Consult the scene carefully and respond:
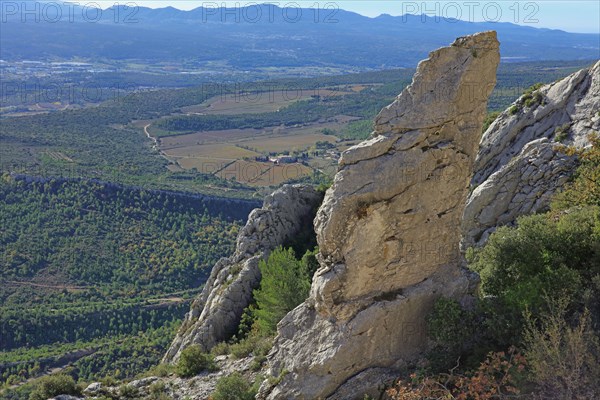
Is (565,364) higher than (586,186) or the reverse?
the reverse

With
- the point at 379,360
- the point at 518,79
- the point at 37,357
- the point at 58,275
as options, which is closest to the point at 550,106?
the point at 379,360

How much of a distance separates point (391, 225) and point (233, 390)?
663 centimetres

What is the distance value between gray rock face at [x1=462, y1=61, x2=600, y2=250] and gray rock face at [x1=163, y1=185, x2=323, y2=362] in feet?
29.8

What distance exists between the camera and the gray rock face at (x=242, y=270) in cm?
2661

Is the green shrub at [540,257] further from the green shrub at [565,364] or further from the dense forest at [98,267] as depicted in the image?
the dense forest at [98,267]

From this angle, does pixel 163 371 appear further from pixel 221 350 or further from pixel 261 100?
pixel 261 100

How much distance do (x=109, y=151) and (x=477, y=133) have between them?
115360mm

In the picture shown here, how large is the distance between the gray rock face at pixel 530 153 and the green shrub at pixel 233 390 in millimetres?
13070

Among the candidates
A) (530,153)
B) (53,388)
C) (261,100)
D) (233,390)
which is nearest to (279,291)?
(233,390)

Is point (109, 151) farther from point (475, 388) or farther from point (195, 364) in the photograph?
Answer: point (475, 388)

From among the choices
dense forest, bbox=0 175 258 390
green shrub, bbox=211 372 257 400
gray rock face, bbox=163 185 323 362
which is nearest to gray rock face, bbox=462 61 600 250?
gray rock face, bbox=163 185 323 362

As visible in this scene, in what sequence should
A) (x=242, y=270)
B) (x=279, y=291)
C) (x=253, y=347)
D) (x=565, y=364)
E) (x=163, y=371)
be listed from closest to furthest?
(x=565, y=364), (x=253, y=347), (x=163, y=371), (x=279, y=291), (x=242, y=270)

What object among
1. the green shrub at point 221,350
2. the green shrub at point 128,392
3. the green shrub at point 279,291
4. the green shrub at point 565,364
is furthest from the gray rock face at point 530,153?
the green shrub at point 128,392

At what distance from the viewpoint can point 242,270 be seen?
28.3 metres
